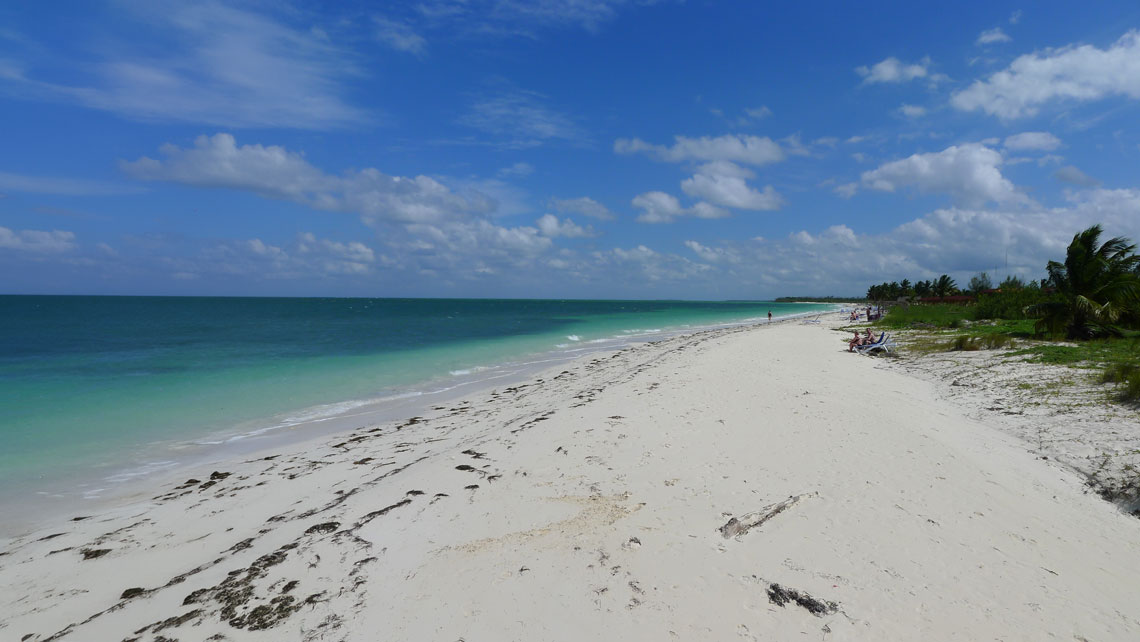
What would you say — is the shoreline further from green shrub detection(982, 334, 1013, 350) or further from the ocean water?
green shrub detection(982, 334, 1013, 350)

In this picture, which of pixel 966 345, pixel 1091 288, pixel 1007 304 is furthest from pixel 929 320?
pixel 966 345

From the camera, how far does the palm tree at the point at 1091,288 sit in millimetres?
16062

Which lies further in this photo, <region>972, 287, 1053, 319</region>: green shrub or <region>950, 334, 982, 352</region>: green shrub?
<region>972, 287, 1053, 319</region>: green shrub

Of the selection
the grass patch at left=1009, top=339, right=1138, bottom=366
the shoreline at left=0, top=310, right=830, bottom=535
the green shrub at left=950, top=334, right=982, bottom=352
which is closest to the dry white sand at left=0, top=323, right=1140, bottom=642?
the shoreline at left=0, top=310, right=830, bottom=535

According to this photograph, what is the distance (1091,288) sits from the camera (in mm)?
17062

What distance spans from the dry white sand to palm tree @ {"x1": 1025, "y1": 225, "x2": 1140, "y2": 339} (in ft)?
46.3

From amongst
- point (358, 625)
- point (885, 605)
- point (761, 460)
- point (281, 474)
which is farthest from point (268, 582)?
point (761, 460)

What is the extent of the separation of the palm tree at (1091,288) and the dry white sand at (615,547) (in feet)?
46.3

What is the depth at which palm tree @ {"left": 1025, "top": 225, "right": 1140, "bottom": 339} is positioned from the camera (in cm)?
1606

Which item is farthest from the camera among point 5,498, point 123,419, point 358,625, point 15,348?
point 15,348

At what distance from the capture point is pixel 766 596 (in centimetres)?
352

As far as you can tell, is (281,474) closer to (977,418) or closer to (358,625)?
(358,625)

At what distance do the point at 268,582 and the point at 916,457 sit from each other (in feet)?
26.2

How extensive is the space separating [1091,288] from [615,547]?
2316 centimetres
